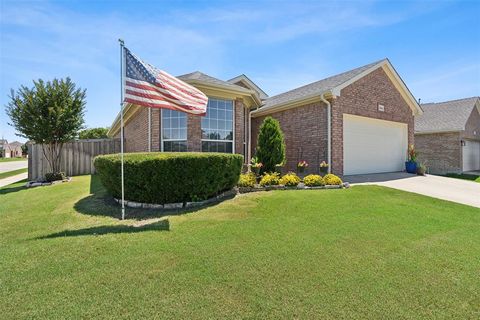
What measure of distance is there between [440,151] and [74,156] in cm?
2508

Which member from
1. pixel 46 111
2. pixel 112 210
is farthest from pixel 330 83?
pixel 46 111

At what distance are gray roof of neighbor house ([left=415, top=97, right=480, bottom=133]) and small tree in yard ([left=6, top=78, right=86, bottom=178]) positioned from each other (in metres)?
23.2

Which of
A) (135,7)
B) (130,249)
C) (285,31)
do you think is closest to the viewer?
(130,249)

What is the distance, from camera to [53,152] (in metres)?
11.7

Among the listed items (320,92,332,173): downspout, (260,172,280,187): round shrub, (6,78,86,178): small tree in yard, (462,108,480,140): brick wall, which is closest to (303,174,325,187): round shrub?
(260,172,280,187): round shrub

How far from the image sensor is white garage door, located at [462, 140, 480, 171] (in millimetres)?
18067

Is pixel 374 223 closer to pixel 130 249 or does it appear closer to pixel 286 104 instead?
pixel 130 249

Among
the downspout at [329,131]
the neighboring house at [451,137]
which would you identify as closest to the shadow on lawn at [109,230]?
the downspout at [329,131]

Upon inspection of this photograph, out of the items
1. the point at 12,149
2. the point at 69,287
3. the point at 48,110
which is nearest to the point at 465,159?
the point at 69,287

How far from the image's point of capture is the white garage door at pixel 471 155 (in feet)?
59.3

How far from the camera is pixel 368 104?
12.0 metres

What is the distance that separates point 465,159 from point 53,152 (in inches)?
1059

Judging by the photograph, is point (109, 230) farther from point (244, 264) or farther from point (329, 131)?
point (329, 131)

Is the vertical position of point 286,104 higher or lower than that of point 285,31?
lower
